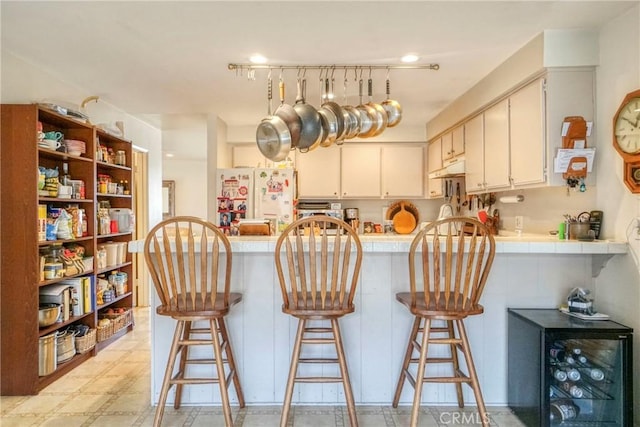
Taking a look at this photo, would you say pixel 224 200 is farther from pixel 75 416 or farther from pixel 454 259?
pixel 454 259

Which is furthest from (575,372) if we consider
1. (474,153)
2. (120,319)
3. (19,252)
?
(120,319)

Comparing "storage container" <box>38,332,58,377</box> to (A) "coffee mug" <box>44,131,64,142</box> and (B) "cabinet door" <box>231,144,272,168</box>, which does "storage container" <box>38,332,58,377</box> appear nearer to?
(A) "coffee mug" <box>44,131,64,142</box>

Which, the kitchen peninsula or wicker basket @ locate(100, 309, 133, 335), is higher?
the kitchen peninsula

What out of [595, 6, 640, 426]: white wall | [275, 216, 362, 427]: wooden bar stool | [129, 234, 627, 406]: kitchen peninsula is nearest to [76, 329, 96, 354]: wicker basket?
[129, 234, 627, 406]: kitchen peninsula

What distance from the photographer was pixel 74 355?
2.84m

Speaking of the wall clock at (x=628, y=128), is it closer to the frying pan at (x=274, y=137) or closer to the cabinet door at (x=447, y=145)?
the cabinet door at (x=447, y=145)

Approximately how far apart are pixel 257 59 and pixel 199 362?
2.02 meters

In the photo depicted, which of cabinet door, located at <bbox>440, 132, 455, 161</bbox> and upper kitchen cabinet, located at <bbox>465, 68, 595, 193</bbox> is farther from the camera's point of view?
cabinet door, located at <bbox>440, 132, 455, 161</bbox>

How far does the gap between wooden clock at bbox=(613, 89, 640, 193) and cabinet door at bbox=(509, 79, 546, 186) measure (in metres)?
0.36

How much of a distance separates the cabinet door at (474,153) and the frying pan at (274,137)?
1.67 meters

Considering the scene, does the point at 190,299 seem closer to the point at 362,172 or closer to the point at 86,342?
the point at 86,342

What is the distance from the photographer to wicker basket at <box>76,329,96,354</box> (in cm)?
289

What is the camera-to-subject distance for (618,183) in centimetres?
203

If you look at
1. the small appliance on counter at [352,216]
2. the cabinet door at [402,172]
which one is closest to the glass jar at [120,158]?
the small appliance on counter at [352,216]
